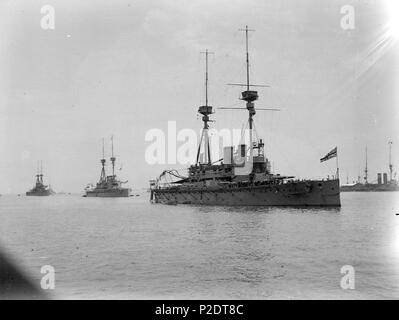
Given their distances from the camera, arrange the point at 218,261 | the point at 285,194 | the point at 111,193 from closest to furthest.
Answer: the point at 218,261 < the point at 285,194 < the point at 111,193

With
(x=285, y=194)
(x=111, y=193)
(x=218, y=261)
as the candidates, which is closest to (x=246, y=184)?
(x=285, y=194)

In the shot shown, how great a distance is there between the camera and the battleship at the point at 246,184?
55.7 meters

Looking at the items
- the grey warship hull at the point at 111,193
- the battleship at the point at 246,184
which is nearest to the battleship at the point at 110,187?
the grey warship hull at the point at 111,193

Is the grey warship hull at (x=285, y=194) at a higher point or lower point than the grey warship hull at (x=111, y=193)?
higher

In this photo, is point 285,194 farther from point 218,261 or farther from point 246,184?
point 218,261

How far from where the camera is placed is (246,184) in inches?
2436

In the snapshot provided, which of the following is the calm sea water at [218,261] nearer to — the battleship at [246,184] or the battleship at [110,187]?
the battleship at [246,184]

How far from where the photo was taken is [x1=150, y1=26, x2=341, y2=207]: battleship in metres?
55.7

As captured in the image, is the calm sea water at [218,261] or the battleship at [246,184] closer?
the calm sea water at [218,261]

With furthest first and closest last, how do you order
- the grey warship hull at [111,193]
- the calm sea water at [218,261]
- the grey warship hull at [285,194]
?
the grey warship hull at [111,193], the grey warship hull at [285,194], the calm sea water at [218,261]

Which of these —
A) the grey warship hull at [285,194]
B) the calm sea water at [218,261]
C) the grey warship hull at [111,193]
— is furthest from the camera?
the grey warship hull at [111,193]

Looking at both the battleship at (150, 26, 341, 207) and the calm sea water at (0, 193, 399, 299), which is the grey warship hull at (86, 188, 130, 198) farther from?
the calm sea water at (0, 193, 399, 299)
